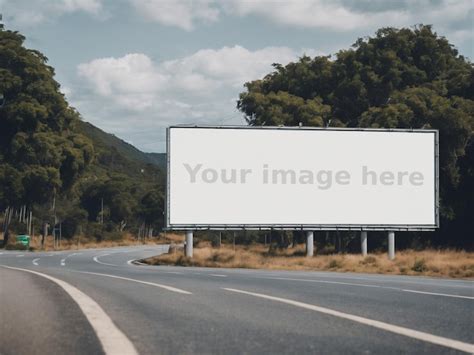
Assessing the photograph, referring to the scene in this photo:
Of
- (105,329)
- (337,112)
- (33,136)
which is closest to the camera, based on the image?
(105,329)

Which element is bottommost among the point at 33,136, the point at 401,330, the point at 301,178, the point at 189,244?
the point at 189,244

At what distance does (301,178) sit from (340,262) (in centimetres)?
562

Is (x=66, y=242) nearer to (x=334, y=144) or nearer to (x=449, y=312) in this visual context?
(x=334, y=144)

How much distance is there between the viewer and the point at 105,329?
6.59 metres

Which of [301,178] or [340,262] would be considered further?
[301,178]

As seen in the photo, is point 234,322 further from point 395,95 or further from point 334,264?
point 395,95

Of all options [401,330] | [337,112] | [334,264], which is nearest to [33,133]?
[337,112]

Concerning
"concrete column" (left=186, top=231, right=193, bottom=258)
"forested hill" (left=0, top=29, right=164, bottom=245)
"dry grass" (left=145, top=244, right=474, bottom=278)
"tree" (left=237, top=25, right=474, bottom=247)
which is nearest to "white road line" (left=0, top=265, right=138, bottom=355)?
"dry grass" (left=145, top=244, right=474, bottom=278)

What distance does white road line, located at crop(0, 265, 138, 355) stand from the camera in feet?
18.1

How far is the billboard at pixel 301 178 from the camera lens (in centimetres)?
3441

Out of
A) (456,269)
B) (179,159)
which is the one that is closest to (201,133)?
(179,159)

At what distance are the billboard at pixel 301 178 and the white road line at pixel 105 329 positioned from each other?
24530 mm

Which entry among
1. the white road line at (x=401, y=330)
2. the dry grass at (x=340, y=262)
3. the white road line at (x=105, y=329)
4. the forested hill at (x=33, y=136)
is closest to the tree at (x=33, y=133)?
the forested hill at (x=33, y=136)

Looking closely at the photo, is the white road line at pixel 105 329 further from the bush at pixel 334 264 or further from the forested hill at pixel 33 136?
the forested hill at pixel 33 136
